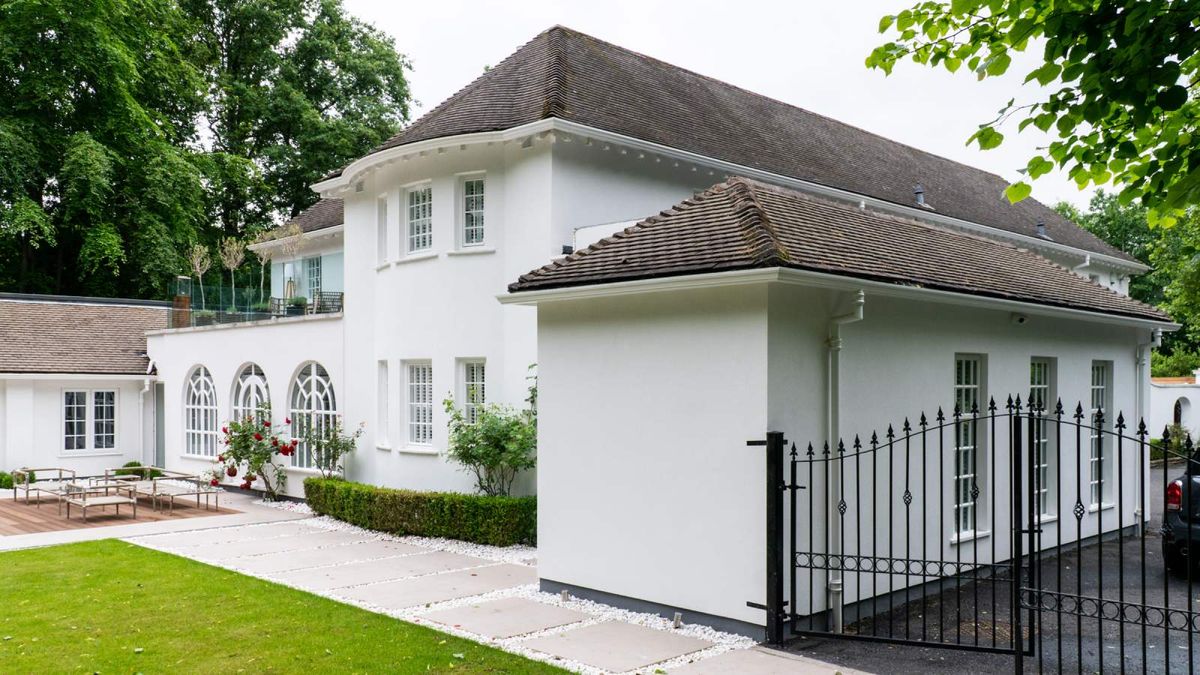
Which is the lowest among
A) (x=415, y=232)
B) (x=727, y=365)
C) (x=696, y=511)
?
(x=696, y=511)

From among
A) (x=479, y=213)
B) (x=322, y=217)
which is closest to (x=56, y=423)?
(x=322, y=217)

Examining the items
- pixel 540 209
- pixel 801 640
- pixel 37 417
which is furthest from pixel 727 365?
pixel 37 417

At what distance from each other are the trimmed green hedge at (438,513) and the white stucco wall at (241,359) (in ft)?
5.67

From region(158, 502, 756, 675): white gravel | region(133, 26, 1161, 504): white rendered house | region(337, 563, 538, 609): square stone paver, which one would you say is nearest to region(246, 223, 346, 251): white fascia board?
region(133, 26, 1161, 504): white rendered house

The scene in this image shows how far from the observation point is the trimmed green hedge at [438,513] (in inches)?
536

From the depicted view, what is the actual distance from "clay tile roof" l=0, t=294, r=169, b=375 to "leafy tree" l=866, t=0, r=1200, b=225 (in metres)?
23.2

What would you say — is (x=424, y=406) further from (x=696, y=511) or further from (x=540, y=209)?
(x=696, y=511)

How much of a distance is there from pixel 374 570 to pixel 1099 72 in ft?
33.3

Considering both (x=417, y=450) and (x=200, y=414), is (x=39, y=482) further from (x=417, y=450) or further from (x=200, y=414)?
(x=417, y=450)

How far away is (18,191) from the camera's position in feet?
96.5

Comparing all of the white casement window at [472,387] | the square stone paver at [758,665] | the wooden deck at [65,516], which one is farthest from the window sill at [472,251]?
the square stone paver at [758,665]

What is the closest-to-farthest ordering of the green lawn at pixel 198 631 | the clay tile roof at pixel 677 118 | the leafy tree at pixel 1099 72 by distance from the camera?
the leafy tree at pixel 1099 72 → the green lawn at pixel 198 631 → the clay tile roof at pixel 677 118

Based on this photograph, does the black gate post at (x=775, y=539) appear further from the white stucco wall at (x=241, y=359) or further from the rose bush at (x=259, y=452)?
the rose bush at (x=259, y=452)

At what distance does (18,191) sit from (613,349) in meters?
28.0
